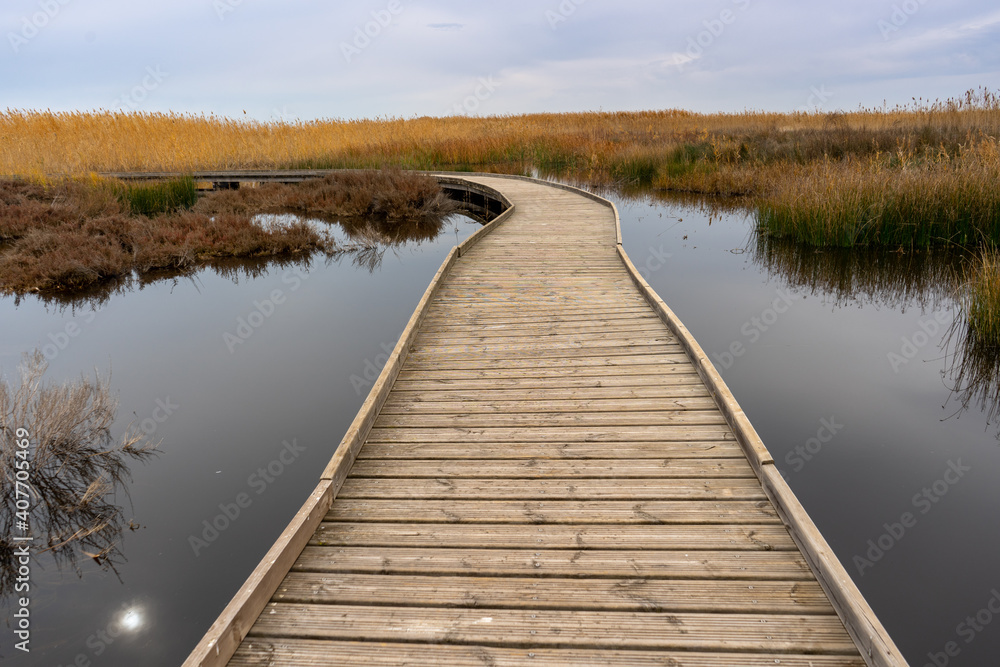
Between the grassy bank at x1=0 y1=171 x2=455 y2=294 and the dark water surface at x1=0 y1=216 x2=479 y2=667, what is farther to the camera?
the grassy bank at x1=0 y1=171 x2=455 y2=294

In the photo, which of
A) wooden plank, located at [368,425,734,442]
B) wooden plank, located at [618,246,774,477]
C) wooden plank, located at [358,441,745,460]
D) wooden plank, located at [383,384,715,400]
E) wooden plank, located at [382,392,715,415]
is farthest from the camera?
wooden plank, located at [383,384,715,400]

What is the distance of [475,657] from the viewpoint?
2.00m

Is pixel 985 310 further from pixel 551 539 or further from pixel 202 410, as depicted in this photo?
pixel 202 410

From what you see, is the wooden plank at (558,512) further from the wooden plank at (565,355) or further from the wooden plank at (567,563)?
the wooden plank at (565,355)

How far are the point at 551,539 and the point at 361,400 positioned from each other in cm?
314

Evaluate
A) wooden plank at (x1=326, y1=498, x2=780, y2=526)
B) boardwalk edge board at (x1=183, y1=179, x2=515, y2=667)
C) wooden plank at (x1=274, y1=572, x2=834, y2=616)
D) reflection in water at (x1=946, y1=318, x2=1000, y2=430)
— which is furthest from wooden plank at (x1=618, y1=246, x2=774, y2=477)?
reflection in water at (x1=946, y1=318, x2=1000, y2=430)

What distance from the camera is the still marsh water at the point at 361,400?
10.0 feet

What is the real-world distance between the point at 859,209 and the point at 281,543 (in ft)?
30.3

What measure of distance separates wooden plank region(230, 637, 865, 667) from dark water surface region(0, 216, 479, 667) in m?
1.11

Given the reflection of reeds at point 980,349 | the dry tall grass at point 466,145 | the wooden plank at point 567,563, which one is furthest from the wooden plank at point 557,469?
the dry tall grass at point 466,145

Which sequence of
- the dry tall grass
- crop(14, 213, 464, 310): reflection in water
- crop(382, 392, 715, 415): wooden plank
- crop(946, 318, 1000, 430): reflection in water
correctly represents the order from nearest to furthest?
crop(382, 392, 715, 415): wooden plank < crop(946, 318, 1000, 430): reflection in water < crop(14, 213, 464, 310): reflection in water < the dry tall grass

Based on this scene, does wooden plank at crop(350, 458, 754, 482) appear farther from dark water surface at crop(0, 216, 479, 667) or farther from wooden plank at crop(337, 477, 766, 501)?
dark water surface at crop(0, 216, 479, 667)

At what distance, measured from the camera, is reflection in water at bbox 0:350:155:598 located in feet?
11.1

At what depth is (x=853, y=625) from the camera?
6.57ft
